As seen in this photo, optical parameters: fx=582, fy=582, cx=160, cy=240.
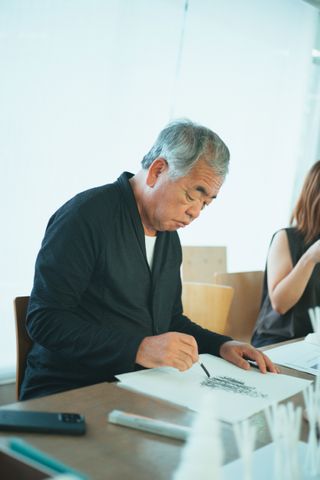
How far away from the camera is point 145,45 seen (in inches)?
115

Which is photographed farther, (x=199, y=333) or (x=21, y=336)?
(x=199, y=333)

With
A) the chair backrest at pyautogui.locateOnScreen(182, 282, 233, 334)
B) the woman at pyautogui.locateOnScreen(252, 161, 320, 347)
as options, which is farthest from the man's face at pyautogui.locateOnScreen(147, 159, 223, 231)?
the woman at pyautogui.locateOnScreen(252, 161, 320, 347)

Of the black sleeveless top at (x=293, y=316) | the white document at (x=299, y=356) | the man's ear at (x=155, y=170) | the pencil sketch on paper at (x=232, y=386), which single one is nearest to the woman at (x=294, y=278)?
the black sleeveless top at (x=293, y=316)

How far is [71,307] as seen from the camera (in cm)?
135

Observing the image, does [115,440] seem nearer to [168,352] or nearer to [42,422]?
[42,422]

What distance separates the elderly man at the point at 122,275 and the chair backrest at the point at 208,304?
52cm

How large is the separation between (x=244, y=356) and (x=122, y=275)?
363 mm

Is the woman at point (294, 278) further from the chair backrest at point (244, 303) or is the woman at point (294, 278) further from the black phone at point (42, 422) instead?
the black phone at point (42, 422)

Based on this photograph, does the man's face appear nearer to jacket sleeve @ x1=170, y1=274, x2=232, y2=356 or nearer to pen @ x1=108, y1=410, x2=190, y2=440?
jacket sleeve @ x1=170, y1=274, x2=232, y2=356

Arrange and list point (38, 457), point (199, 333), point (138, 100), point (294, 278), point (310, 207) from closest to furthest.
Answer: point (38, 457) < point (199, 333) < point (294, 278) < point (310, 207) < point (138, 100)

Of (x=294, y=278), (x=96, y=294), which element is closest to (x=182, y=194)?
(x=96, y=294)

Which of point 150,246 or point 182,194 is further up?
point 182,194

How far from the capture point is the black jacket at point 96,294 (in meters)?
1.25

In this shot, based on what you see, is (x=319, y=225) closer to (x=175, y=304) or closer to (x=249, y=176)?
(x=175, y=304)
